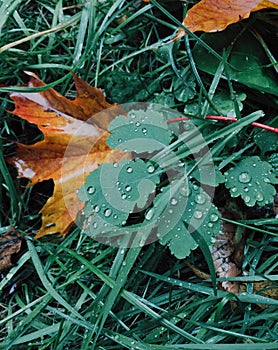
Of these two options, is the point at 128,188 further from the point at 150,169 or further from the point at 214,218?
the point at 214,218

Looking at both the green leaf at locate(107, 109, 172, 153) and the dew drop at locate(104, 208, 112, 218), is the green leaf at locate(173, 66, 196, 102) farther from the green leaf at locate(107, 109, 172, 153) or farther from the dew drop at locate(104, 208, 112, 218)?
the dew drop at locate(104, 208, 112, 218)

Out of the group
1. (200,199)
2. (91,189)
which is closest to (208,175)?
(200,199)

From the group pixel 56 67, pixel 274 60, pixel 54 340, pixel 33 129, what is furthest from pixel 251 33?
pixel 54 340

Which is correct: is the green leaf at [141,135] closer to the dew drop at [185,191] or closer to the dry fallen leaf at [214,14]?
the dew drop at [185,191]

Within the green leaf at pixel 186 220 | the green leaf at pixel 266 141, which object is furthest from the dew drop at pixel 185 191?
the green leaf at pixel 266 141

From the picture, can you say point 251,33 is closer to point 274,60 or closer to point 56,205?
point 274,60
